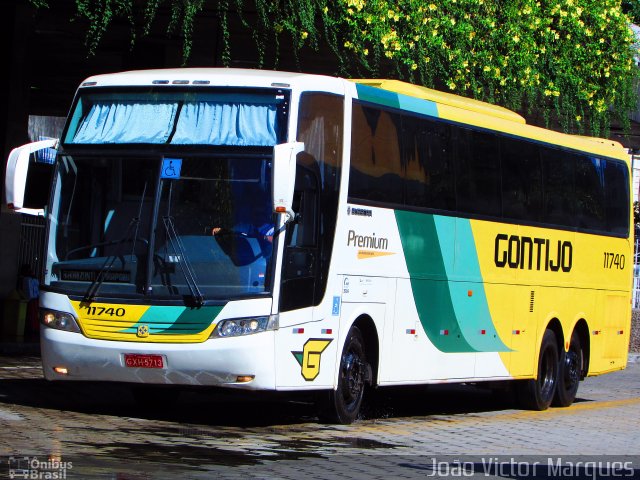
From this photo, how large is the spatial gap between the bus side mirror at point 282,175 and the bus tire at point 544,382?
6.82m

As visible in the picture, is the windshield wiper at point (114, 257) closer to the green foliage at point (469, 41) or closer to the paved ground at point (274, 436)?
the paved ground at point (274, 436)

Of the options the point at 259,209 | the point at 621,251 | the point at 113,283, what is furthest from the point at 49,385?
the point at 621,251

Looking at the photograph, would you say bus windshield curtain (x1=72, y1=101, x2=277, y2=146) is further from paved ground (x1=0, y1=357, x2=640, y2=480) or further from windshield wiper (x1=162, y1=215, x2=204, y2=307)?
paved ground (x1=0, y1=357, x2=640, y2=480)

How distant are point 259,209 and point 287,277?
2.21ft

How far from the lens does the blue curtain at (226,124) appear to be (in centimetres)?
1284

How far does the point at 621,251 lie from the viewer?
20375mm

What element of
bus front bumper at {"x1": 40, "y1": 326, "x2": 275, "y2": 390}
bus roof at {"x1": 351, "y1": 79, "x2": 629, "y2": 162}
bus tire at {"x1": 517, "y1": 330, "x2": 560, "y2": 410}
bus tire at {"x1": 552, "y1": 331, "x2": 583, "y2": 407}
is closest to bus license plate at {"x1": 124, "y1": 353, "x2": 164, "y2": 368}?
bus front bumper at {"x1": 40, "y1": 326, "x2": 275, "y2": 390}

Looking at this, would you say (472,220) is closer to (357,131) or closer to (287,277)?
(357,131)

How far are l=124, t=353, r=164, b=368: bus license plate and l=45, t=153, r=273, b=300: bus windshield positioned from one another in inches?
22.2

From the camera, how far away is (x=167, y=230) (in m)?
12.7

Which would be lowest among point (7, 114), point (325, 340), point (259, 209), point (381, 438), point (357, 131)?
point (381, 438)

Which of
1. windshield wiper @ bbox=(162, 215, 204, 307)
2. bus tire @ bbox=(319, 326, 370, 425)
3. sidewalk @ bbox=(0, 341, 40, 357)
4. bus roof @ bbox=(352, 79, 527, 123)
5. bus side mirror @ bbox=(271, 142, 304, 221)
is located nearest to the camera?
bus side mirror @ bbox=(271, 142, 304, 221)

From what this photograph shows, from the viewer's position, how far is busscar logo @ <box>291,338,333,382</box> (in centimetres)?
1293

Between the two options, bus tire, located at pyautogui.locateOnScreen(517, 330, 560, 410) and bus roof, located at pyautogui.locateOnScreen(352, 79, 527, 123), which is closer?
bus roof, located at pyautogui.locateOnScreen(352, 79, 527, 123)
